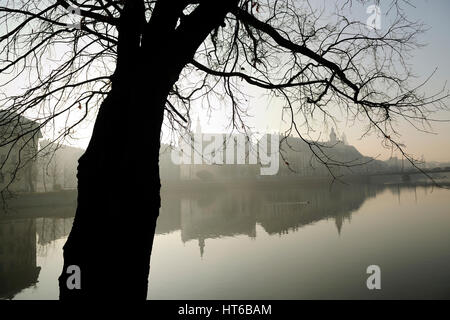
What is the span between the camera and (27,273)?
1530cm

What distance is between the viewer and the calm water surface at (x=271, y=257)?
13281 mm

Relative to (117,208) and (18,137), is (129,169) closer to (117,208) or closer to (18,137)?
(117,208)

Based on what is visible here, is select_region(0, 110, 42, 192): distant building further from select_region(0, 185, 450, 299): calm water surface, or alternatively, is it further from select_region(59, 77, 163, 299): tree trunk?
select_region(0, 185, 450, 299): calm water surface

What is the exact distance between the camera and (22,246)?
20344 millimetres

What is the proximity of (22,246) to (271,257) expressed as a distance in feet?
57.2

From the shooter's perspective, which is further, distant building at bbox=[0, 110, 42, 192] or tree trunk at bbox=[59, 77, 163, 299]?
distant building at bbox=[0, 110, 42, 192]

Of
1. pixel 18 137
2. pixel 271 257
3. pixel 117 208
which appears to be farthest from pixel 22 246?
pixel 117 208

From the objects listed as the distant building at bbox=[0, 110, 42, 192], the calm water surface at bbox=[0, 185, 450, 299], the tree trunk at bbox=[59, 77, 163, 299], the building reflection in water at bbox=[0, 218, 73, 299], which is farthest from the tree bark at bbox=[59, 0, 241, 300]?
the building reflection in water at bbox=[0, 218, 73, 299]

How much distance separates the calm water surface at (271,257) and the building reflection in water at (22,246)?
0.05m

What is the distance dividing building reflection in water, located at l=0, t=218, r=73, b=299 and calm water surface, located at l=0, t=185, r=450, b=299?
50mm

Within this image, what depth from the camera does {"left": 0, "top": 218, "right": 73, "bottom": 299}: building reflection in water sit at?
1408cm

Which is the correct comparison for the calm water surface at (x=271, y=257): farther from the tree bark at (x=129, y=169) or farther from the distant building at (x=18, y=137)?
the tree bark at (x=129, y=169)

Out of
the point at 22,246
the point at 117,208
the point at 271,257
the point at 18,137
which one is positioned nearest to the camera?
the point at 117,208
